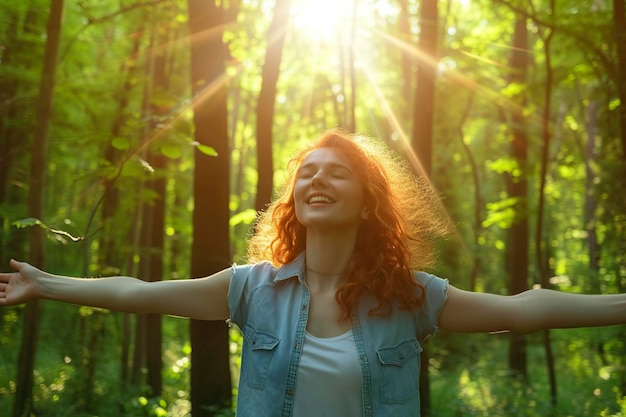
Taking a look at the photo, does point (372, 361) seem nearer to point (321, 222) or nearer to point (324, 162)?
point (321, 222)

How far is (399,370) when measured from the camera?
289 cm

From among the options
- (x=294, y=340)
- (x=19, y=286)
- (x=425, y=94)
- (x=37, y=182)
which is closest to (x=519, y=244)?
(x=425, y=94)

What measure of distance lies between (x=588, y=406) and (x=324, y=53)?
11483 millimetres

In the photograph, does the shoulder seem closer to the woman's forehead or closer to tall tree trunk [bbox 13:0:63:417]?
the woman's forehead

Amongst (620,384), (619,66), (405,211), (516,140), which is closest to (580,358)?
(516,140)

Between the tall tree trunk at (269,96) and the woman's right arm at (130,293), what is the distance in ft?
17.1

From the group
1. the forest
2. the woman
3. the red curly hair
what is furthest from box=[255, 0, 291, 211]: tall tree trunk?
the woman

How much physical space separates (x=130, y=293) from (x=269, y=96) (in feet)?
18.8

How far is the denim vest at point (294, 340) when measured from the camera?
280 cm

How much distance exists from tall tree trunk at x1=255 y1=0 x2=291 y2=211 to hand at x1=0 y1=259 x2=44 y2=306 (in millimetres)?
5187

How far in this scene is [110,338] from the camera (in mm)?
13727

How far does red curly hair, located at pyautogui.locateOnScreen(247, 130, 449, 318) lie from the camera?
9.95 feet

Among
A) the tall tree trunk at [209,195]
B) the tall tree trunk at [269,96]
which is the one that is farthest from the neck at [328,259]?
the tall tree trunk at [269,96]

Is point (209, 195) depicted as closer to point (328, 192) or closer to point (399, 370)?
point (328, 192)
